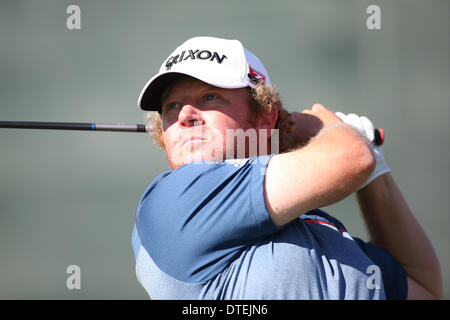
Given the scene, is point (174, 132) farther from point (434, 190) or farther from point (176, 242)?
point (434, 190)

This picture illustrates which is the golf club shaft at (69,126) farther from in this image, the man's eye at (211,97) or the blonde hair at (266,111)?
the man's eye at (211,97)

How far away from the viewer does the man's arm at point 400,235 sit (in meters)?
1.37

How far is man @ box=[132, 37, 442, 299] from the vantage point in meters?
0.93

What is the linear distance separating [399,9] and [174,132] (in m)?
1.85

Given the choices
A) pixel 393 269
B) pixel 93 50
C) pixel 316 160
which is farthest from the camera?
pixel 93 50

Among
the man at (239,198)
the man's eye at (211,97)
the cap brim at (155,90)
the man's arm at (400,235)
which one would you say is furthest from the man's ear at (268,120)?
the man's arm at (400,235)

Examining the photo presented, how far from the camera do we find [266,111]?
1.28 meters

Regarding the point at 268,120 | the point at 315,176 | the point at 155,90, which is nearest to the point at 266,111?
the point at 268,120

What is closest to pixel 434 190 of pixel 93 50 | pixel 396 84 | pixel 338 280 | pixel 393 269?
pixel 396 84

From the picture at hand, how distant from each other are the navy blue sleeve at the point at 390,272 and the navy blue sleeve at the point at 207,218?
49 centimetres

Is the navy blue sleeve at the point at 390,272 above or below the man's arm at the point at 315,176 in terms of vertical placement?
below

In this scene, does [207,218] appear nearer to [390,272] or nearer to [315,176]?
[315,176]

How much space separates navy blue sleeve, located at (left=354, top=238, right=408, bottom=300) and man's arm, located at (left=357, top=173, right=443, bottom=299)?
0.10 ft

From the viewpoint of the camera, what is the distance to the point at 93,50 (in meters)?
2.44
